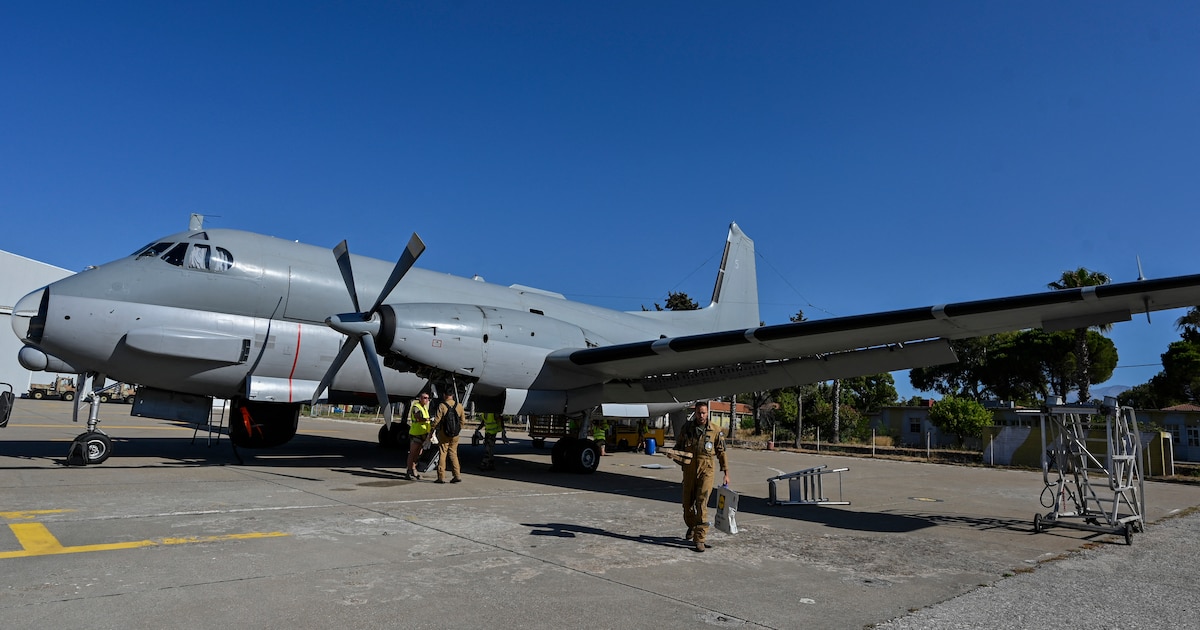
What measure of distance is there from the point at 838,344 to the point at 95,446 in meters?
13.2

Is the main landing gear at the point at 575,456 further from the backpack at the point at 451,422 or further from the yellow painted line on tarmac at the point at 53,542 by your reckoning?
the yellow painted line on tarmac at the point at 53,542

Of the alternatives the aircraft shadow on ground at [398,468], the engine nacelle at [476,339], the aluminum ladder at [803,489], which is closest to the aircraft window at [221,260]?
the engine nacelle at [476,339]

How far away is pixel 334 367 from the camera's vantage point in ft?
41.2

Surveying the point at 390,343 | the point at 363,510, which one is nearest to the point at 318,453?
the point at 390,343

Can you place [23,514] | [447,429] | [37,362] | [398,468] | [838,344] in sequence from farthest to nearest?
[37,362]
[398,468]
[447,429]
[838,344]
[23,514]

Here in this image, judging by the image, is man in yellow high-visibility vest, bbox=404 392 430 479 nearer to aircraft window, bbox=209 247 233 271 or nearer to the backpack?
the backpack

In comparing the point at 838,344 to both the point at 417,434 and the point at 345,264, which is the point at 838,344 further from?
the point at 345,264

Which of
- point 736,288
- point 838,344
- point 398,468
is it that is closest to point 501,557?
point 838,344

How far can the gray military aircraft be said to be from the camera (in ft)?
36.2

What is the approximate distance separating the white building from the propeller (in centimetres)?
5450

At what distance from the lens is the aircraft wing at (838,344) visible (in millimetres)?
8594

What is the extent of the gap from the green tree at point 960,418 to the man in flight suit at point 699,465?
31.2 metres

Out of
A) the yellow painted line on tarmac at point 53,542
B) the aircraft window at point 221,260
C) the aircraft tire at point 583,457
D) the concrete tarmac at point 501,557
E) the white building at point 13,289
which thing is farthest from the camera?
the white building at point 13,289

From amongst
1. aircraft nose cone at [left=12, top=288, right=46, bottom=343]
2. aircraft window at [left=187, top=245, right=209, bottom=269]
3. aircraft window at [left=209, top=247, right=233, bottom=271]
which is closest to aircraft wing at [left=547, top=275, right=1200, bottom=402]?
aircraft window at [left=209, top=247, right=233, bottom=271]
